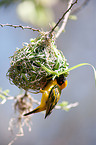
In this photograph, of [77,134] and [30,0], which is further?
[77,134]

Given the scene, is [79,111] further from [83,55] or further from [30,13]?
[30,13]

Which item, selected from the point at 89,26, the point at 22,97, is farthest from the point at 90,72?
the point at 22,97

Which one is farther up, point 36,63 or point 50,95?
point 36,63

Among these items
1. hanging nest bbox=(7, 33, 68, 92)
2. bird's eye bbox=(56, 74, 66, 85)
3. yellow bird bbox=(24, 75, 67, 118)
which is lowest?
yellow bird bbox=(24, 75, 67, 118)

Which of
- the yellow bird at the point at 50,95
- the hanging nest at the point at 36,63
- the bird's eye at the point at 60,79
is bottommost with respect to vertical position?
the yellow bird at the point at 50,95

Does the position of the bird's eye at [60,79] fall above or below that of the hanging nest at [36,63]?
below

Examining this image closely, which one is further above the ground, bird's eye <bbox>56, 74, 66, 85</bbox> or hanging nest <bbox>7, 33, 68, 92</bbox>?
hanging nest <bbox>7, 33, 68, 92</bbox>

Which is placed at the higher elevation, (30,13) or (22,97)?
(30,13)

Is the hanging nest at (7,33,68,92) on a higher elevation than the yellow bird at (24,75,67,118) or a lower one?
higher
